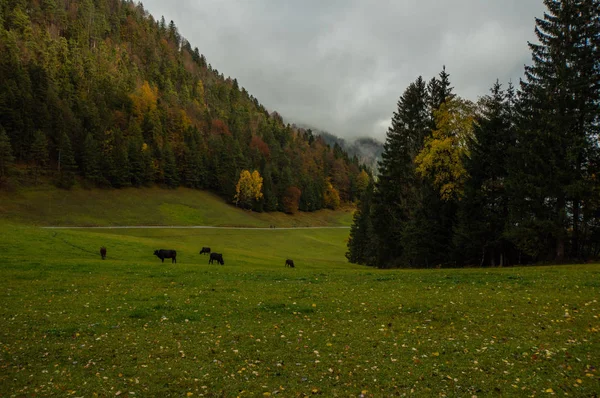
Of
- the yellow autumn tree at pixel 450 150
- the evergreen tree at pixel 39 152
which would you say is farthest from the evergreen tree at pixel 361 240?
the evergreen tree at pixel 39 152

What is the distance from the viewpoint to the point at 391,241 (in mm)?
50500

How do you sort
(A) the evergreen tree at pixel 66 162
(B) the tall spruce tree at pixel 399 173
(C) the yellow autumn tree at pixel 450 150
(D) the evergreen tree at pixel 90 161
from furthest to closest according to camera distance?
(D) the evergreen tree at pixel 90 161 → (A) the evergreen tree at pixel 66 162 → (B) the tall spruce tree at pixel 399 173 → (C) the yellow autumn tree at pixel 450 150

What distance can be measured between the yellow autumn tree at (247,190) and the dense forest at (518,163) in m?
95.6

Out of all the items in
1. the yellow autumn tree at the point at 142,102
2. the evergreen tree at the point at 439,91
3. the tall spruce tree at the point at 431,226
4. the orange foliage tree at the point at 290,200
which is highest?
the yellow autumn tree at the point at 142,102

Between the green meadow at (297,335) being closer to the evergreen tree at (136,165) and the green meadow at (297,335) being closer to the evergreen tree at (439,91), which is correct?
the evergreen tree at (439,91)

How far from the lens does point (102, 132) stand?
123 meters

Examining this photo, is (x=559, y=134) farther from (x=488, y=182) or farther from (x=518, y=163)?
(x=488, y=182)

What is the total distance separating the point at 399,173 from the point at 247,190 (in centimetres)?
9484

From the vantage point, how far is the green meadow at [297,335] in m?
8.16

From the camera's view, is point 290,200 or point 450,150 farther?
point 290,200

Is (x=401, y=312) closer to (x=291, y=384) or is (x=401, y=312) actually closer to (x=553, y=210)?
(x=291, y=384)

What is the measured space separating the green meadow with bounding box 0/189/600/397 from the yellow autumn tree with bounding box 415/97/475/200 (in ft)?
53.4

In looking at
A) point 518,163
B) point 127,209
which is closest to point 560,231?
point 518,163

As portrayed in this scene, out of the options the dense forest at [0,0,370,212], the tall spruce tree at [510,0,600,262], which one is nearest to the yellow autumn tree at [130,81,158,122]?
the dense forest at [0,0,370,212]
